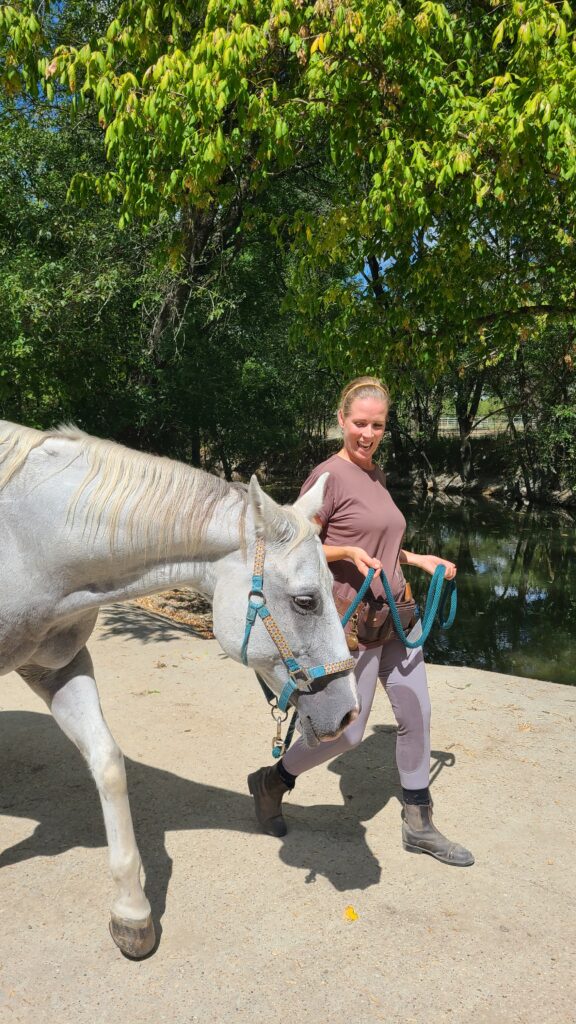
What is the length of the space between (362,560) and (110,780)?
1.27 m

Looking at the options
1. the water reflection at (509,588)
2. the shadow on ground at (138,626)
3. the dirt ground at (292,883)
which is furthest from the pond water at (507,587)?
the dirt ground at (292,883)

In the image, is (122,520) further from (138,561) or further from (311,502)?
(311,502)

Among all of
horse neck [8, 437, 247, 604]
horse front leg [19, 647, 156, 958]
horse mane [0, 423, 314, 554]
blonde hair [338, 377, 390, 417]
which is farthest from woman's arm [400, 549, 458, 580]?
horse front leg [19, 647, 156, 958]

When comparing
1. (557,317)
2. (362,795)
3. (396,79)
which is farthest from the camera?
(557,317)

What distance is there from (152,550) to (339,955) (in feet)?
5.35

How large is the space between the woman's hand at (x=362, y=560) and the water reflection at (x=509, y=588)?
677cm

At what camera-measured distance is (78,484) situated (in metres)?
2.45

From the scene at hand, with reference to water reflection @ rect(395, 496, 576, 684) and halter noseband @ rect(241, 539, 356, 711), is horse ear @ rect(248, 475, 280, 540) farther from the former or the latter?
water reflection @ rect(395, 496, 576, 684)

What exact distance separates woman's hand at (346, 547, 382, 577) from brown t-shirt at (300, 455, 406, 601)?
19cm

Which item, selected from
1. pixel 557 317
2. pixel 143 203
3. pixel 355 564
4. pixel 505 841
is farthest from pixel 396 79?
pixel 505 841

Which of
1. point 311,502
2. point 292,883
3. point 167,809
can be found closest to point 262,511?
point 311,502

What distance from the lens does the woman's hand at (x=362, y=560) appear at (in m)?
2.77

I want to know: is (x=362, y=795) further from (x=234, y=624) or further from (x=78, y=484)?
(x=78, y=484)

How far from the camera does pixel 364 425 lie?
3.09 m
